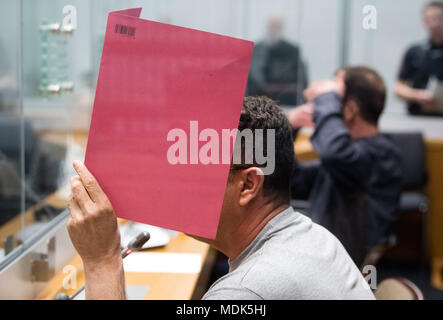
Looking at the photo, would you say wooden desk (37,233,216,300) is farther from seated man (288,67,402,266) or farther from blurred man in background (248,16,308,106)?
blurred man in background (248,16,308,106)

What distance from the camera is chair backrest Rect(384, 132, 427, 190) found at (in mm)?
3270


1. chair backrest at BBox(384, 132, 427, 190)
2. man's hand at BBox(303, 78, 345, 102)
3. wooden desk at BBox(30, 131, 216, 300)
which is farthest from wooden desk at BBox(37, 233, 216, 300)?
chair backrest at BBox(384, 132, 427, 190)

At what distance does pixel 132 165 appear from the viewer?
29.8 inches

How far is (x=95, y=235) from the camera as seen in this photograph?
0.77 metres

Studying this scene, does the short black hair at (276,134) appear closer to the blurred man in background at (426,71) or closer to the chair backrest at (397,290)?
the chair backrest at (397,290)

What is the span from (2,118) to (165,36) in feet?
6.40

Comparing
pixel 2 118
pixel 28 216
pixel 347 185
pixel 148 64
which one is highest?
pixel 148 64

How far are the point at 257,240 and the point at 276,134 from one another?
0.63 feet

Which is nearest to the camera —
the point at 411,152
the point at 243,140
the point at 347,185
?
the point at 243,140

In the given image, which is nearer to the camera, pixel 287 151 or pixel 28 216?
pixel 287 151

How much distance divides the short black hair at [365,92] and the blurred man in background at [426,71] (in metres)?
1.84

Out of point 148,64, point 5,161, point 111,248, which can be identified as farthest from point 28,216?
point 148,64

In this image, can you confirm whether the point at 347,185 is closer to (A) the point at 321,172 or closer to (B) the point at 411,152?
(A) the point at 321,172

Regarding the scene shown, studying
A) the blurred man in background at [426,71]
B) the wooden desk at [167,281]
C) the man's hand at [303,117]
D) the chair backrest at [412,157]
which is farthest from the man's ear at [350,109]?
the blurred man in background at [426,71]
